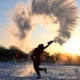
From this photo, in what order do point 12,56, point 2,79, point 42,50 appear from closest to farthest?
1. point 2,79
2. point 42,50
3. point 12,56

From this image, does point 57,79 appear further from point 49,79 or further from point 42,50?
point 42,50

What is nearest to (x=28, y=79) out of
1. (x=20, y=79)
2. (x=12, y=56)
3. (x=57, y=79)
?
(x=20, y=79)

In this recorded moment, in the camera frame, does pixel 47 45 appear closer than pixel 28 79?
No

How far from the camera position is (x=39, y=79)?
24188mm

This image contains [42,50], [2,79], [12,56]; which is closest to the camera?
[2,79]

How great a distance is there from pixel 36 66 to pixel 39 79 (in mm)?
2112

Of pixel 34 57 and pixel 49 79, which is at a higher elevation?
pixel 34 57

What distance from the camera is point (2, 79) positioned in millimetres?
23469

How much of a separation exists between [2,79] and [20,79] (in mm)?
1306

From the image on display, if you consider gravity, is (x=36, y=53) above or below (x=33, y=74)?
above

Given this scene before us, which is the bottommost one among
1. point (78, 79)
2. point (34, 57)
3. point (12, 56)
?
point (78, 79)

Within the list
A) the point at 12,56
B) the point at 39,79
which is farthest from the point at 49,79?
the point at 12,56

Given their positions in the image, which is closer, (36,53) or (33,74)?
(36,53)

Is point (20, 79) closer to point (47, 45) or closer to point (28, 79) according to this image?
point (28, 79)
